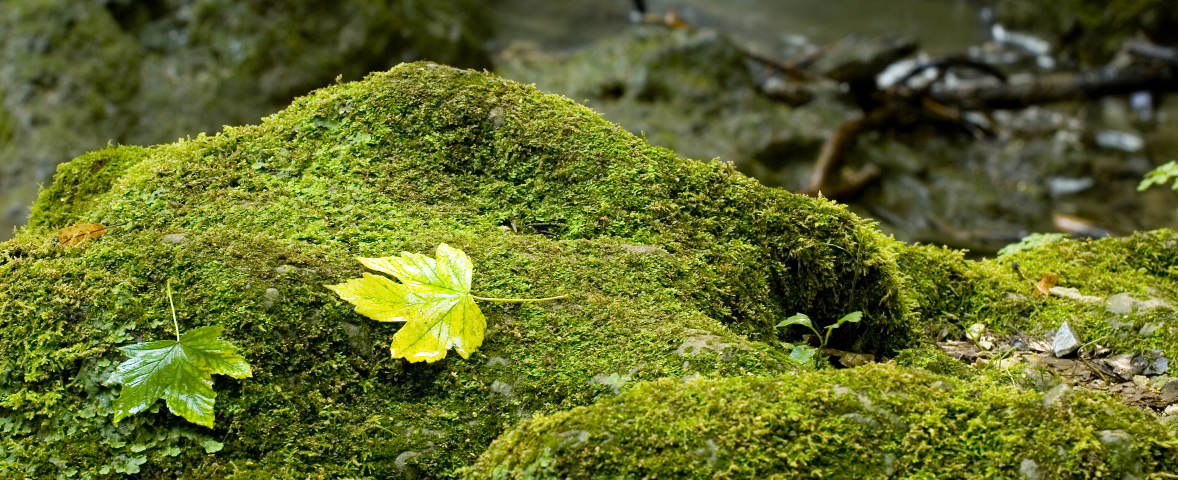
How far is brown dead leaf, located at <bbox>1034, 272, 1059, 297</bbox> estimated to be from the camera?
314 centimetres

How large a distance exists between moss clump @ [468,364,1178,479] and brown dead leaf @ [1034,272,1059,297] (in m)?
1.28

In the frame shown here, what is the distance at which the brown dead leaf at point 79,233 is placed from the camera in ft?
7.84

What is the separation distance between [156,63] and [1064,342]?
8446 millimetres

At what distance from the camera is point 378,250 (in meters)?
2.42

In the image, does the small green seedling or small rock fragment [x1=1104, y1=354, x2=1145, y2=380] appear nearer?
the small green seedling

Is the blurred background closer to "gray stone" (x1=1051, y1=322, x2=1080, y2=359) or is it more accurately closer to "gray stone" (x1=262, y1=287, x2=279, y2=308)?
"gray stone" (x1=1051, y1=322, x2=1080, y2=359)

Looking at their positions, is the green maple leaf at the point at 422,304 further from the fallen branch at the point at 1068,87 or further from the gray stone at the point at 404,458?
the fallen branch at the point at 1068,87

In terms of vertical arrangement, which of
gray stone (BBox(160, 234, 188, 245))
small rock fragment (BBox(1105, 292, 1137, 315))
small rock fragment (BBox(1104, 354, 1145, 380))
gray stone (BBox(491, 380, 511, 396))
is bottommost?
small rock fragment (BBox(1104, 354, 1145, 380))

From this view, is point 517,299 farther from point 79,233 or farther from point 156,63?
point 156,63

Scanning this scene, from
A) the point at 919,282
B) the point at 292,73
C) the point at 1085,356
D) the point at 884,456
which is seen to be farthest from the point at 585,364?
the point at 292,73

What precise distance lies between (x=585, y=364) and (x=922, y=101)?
867 centimetres

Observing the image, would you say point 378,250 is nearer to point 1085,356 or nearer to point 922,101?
point 1085,356

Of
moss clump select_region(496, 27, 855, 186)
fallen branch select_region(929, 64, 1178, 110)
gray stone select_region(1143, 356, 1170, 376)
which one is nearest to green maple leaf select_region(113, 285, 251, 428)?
gray stone select_region(1143, 356, 1170, 376)

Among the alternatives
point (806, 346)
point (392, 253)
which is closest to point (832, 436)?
point (806, 346)
